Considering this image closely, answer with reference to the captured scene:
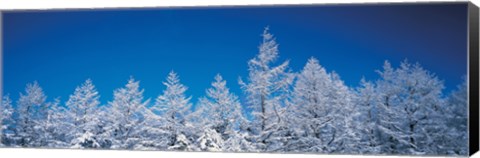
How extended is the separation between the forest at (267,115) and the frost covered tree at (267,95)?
0.02 m

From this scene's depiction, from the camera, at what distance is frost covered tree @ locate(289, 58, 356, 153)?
52.3 feet

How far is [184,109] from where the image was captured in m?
16.6

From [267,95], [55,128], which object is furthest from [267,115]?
[55,128]

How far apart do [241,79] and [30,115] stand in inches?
151

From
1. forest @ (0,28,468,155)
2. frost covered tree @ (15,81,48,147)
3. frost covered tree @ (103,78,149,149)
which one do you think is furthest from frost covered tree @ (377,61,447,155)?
frost covered tree @ (15,81,48,147)

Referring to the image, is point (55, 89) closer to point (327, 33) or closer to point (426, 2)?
point (327, 33)

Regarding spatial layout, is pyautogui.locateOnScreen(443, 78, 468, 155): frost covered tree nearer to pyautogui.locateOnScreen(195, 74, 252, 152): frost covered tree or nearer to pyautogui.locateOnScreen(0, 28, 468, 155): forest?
→ pyautogui.locateOnScreen(0, 28, 468, 155): forest

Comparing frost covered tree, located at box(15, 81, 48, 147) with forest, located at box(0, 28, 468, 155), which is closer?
forest, located at box(0, 28, 468, 155)

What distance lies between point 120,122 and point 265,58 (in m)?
2.74

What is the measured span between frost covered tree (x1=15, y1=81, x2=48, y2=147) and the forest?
0.02 meters

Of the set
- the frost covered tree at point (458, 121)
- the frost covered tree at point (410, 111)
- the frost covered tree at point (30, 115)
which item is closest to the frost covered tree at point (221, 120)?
the frost covered tree at point (410, 111)

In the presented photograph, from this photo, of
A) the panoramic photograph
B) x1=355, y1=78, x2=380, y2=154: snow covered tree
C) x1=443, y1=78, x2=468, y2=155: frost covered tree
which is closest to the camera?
x1=443, y1=78, x2=468, y2=155: frost covered tree

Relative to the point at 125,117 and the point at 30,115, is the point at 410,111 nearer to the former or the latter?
the point at 125,117

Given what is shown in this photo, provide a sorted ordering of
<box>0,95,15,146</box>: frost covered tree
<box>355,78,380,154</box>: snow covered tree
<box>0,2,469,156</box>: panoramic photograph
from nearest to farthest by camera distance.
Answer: <box>0,2,469,156</box>: panoramic photograph, <box>355,78,380,154</box>: snow covered tree, <box>0,95,15,146</box>: frost covered tree
